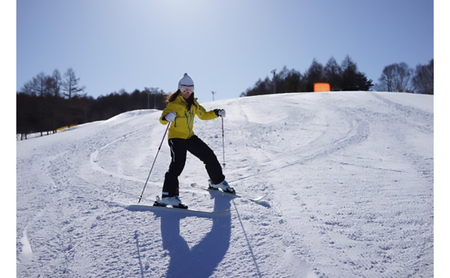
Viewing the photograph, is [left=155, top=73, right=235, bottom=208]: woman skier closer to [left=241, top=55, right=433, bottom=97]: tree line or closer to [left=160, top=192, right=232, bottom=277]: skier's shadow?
[left=160, top=192, right=232, bottom=277]: skier's shadow

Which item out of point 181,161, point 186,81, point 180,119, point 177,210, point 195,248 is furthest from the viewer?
point 186,81

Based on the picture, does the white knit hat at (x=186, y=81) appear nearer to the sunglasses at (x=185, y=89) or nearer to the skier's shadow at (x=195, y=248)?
the sunglasses at (x=185, y=89)

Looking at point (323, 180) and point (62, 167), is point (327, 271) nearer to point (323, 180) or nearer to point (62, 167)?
point (323, 180)

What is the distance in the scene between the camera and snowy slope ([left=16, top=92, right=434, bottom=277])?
6.99 ft

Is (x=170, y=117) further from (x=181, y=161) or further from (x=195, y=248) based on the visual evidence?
(x=195, y=248)

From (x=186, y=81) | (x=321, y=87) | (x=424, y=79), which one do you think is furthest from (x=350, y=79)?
(x=186, y=81)

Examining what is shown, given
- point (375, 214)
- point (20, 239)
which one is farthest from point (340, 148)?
point (20, 239)

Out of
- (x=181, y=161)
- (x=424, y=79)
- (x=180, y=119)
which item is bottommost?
(x=181, y=161)

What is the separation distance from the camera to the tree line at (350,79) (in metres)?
39.8

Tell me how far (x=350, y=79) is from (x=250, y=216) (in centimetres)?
4200

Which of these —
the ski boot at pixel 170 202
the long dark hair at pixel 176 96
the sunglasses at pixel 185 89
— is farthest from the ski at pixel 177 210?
the sunglasses at pixel 185 89

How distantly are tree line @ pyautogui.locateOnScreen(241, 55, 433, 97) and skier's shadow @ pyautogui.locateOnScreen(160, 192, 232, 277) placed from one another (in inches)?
1519

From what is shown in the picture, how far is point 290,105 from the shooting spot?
470 inches

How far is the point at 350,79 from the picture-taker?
1558 inches
